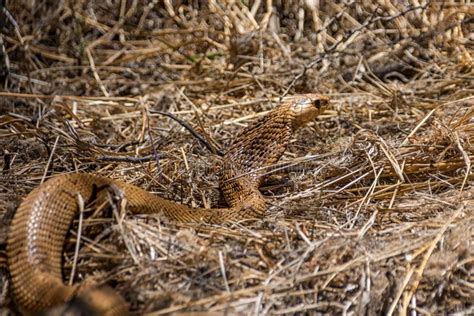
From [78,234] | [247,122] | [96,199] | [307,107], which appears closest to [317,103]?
[307,107]


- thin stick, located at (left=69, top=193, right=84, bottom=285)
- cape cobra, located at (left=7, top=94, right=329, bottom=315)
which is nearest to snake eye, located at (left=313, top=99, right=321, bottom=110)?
cape cobra, located at (left=7, top=94, right=329, bottom=315)

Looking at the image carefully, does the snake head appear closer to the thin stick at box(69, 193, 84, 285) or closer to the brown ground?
the brown ground

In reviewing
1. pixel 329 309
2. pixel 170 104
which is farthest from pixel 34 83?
pixel 329 309

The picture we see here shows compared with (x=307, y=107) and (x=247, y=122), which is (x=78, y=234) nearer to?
(x=307, y=107)

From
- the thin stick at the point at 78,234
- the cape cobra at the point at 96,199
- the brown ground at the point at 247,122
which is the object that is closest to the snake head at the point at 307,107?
the cape cobra at the point at 96,199

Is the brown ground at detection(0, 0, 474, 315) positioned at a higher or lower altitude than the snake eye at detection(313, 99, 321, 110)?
lower

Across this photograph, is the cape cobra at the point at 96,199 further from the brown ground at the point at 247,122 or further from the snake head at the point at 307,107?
the brown ground at the point at 247,122
